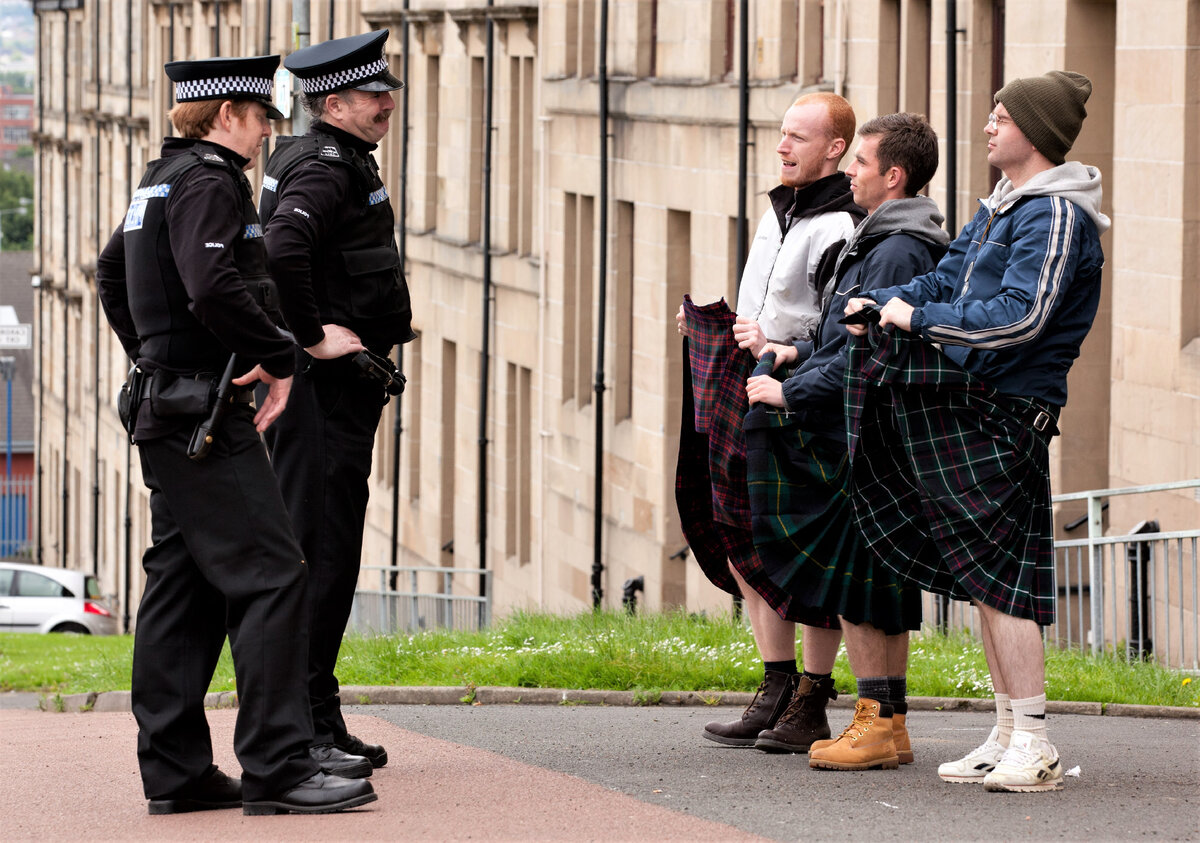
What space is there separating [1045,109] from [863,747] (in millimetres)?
2237

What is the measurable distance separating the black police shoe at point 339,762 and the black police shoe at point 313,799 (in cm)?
32

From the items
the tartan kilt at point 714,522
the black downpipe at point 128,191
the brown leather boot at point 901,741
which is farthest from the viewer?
the black downpipe at point 128,191

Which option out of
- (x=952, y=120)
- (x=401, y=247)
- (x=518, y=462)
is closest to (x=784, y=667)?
(x=952, y=120)

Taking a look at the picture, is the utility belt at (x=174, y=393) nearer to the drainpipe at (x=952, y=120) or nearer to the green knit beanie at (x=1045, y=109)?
the green knit beanie at (x=1045, y=109)

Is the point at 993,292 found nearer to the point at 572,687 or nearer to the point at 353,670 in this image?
the point at 572,687

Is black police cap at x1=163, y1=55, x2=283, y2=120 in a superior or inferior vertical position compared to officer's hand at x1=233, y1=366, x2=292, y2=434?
superior

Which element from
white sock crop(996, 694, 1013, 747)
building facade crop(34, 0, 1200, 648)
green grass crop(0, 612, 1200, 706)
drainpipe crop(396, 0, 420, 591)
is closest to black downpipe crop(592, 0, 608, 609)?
building facade crop(34, 0, 1200, 648)

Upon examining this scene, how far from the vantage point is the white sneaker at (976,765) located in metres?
7.13

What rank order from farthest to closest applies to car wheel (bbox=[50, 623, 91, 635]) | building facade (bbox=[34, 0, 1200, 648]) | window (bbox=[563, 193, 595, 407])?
car wheel (bbox=[50, 623, 91, 635])
window (bbox=[563, 193, 595, 407])
building facade (bbox=[34, 0, 1200, 648])

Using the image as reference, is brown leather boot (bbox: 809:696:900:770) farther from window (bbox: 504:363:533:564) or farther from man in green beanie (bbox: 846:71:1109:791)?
window (bbox: 504:363:533:564)

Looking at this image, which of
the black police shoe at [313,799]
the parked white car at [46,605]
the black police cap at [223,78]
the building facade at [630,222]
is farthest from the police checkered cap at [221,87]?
the parked white car at [46,605]

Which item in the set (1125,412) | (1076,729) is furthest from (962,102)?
(1076,729)

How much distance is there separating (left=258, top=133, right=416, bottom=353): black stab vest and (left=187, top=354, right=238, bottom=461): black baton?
0.73 meters

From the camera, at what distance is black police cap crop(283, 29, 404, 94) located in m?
7.36
